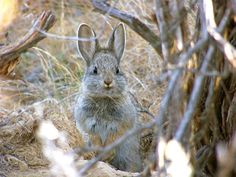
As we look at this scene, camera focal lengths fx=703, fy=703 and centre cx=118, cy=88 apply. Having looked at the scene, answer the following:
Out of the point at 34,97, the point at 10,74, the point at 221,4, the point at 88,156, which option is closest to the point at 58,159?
the point at 221,4

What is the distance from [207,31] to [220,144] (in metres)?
1.28

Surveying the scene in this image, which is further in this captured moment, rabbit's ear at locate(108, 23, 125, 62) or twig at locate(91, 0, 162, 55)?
rabbit's ear at locate(108, 23, 125, 62)

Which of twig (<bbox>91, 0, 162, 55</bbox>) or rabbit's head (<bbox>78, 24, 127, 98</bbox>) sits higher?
Answer: twig (<bbox>91, 0, 162, 55</bbox>)

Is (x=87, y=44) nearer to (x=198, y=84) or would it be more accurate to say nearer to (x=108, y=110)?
(x=108, y=110)

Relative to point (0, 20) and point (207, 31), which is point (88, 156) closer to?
point (0, 20)

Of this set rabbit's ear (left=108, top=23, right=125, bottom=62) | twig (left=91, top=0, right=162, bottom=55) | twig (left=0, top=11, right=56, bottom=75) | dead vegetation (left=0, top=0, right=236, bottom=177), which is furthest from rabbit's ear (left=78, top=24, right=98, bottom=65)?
twig (left=91, top=0, right=162, bottom=55)

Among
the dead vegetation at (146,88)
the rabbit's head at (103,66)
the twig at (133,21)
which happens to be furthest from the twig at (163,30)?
the rabbit's head at (103,66)

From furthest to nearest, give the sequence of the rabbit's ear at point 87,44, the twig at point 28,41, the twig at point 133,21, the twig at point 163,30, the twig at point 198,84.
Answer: the rabbit's ear at point 87,44
the twig at point 28,41
the twig at point 133,21
the twig at point 163,30
the twig at point 198,84

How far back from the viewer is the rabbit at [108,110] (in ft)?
19.0

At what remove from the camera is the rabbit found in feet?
19.0

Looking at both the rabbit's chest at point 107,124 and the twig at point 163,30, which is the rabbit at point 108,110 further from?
the twig at point 163,30

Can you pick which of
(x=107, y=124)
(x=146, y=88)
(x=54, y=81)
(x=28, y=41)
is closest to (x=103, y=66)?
(x=107, y=124)

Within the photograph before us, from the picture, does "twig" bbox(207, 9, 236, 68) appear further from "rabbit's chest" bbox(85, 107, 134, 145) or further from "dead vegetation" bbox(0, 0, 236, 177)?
"rabbit's chest" bbox(85, 107, 134, 145)

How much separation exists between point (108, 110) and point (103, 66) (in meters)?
0.38
